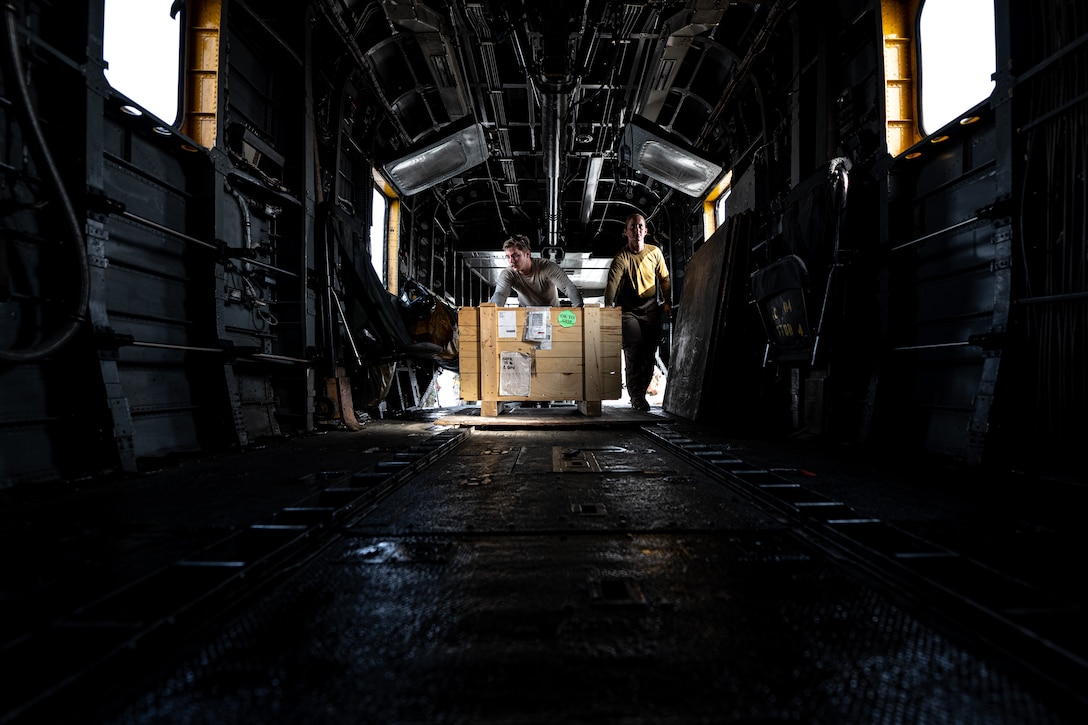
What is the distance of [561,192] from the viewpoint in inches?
393

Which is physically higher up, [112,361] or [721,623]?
[112,361]

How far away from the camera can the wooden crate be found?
18.3 feet

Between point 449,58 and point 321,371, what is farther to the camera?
point 449,58

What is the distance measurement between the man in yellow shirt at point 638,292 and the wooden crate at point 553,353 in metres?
1.47

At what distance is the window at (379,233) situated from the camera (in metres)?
8.40

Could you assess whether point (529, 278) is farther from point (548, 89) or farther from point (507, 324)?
point (548, 89)

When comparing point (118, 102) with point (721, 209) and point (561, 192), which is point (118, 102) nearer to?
point (561, 192)

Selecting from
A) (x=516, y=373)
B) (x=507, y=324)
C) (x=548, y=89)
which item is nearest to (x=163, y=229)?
(x=507, y=324)

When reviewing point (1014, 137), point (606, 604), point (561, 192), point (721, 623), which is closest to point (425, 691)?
point (606, 604)

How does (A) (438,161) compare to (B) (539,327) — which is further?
(A) (438,161)

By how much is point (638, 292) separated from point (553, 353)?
218cm

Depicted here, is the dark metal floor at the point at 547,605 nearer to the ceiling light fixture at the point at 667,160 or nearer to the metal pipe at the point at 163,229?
the metal pipe at the point at 163,229

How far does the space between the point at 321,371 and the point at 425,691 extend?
531 cm

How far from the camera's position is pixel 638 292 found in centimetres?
711
